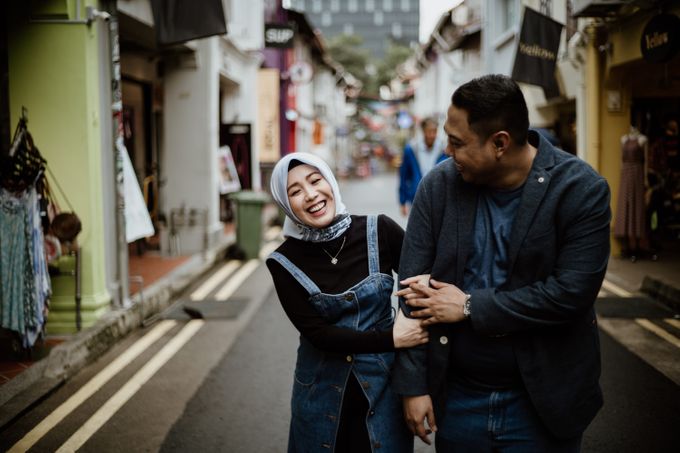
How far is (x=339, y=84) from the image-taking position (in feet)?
181

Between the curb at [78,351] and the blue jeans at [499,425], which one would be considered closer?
the blue jeans at [499,425]

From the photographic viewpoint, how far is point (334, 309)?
2613mm

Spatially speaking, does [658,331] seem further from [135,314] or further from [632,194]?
[135,314]

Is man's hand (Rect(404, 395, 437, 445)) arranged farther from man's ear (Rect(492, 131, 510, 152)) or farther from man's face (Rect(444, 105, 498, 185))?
man's ear (Rect(492, 131, 510, 152))

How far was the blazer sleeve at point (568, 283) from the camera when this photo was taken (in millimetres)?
2111

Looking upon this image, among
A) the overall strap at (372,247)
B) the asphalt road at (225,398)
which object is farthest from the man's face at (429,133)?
the overall strap at (372,247)

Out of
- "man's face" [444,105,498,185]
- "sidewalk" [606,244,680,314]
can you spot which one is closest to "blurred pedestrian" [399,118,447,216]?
"sidewalk" [606,244,680,314]

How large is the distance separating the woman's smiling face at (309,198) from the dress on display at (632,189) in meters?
9.56

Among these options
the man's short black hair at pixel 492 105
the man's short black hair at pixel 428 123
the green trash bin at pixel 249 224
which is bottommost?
the green trash bin at pixel 249 224

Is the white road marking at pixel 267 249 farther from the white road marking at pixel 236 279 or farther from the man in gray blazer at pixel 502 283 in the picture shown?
the man in gray blazer at pixel 502 283

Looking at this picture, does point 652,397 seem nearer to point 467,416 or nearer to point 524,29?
point 467,416

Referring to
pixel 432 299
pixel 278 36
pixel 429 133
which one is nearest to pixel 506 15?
pixel 278 36

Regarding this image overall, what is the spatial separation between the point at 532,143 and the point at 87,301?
5.83m

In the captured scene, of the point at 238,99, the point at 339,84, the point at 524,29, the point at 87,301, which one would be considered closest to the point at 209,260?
the point at 87,301
